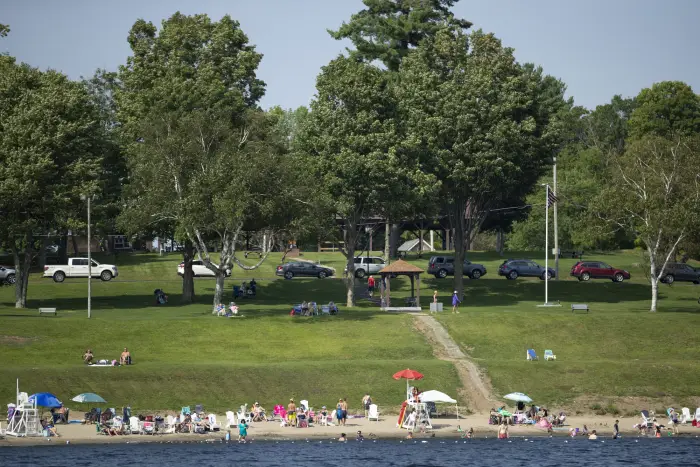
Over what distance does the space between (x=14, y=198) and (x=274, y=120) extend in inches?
836

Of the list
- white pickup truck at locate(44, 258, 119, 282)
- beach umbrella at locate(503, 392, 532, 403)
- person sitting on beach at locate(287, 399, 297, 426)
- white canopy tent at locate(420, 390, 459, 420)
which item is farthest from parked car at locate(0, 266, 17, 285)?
beach umbrella at locate(503, 392, 532, 403)

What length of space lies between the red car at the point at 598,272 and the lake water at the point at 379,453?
43.5 metres

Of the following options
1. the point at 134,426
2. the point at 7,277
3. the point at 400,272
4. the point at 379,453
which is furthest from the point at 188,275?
the point at 379,453

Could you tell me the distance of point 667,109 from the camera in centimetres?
11475

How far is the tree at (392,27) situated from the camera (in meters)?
95.6

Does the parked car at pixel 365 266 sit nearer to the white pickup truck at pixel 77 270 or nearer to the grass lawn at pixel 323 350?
the grass lawn at pixel 323 350

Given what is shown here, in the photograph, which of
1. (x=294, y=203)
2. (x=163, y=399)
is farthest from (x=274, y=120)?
(x=163, y=399)

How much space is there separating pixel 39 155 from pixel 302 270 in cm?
2905

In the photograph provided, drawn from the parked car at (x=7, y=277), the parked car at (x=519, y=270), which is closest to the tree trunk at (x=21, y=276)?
the parked car at (x=7, y=277)

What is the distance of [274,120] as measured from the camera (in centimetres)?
8019

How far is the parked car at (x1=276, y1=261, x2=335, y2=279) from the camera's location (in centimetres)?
9119

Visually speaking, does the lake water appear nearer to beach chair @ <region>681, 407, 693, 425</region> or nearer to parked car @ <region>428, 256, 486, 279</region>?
beach chair @ <region>681, 407, 693, 425</region>

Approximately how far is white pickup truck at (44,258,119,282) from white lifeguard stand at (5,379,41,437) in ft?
139

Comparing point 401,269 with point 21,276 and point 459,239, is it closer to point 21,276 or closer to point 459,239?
point 459,239
